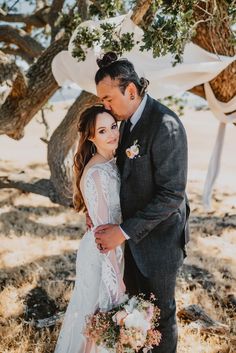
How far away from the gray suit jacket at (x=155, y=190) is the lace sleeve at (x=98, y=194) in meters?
0.12

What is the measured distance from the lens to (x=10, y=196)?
7742 mm

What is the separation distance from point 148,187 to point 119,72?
65 centimetres

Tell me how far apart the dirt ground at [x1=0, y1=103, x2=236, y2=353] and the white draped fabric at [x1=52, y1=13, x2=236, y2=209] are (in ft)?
5.78

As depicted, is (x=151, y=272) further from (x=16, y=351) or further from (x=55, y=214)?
(x=55, y=214)

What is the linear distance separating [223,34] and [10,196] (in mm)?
4736

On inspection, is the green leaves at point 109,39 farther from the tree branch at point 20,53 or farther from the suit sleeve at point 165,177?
the tree branch at point 20,53

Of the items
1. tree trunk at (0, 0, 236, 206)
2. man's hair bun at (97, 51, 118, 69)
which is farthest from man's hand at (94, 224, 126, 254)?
tree trunk at (0, 0, 236, 206)

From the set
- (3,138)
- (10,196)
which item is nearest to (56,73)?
(10,196)

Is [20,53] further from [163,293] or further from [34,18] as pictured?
[163,293]

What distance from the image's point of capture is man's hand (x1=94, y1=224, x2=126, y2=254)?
2.47 meters

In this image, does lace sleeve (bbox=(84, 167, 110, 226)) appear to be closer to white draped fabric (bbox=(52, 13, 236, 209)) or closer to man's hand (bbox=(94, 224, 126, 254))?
man's hand (bbox=(94, 224, 126, 254))

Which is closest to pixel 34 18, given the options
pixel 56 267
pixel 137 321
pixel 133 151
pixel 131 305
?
pixel 56 267

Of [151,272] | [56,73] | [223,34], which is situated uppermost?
[223,34]

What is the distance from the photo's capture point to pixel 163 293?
269 cm
